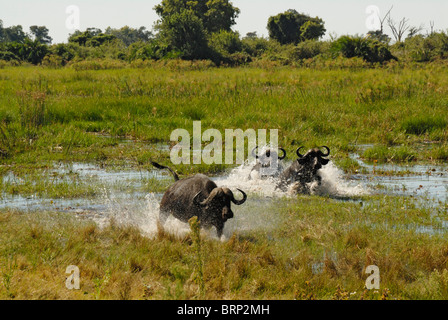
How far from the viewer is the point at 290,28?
199 feet

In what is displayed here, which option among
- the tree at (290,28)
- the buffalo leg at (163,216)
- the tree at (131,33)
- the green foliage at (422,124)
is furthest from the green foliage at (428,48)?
the tree at (131,33)

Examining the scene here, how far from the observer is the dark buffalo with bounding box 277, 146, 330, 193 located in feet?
30.9

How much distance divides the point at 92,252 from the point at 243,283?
1841 millimetres

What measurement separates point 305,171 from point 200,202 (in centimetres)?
369

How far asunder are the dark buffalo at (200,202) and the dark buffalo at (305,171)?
3101 millimetres

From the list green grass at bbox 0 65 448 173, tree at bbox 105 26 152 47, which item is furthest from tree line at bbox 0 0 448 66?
tree at bbox 105 26 152 47

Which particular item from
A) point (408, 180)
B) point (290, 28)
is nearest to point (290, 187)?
point (408, 180)

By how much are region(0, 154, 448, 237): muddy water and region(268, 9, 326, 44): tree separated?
1971 inches

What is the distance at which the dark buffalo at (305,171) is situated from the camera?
30.9 ft

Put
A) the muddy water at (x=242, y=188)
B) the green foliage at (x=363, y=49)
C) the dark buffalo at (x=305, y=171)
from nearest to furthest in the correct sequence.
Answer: the muddy water at (x=242, y=188)
the dark buffalo at (x=305, y=171)
the green foliage at (x=363, y=49)

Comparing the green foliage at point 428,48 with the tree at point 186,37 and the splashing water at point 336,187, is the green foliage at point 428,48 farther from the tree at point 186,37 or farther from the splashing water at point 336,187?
the splashing water at point 336,187

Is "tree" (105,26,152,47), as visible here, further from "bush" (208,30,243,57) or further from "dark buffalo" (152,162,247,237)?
"dark buffalo" (152,162,247,237)
